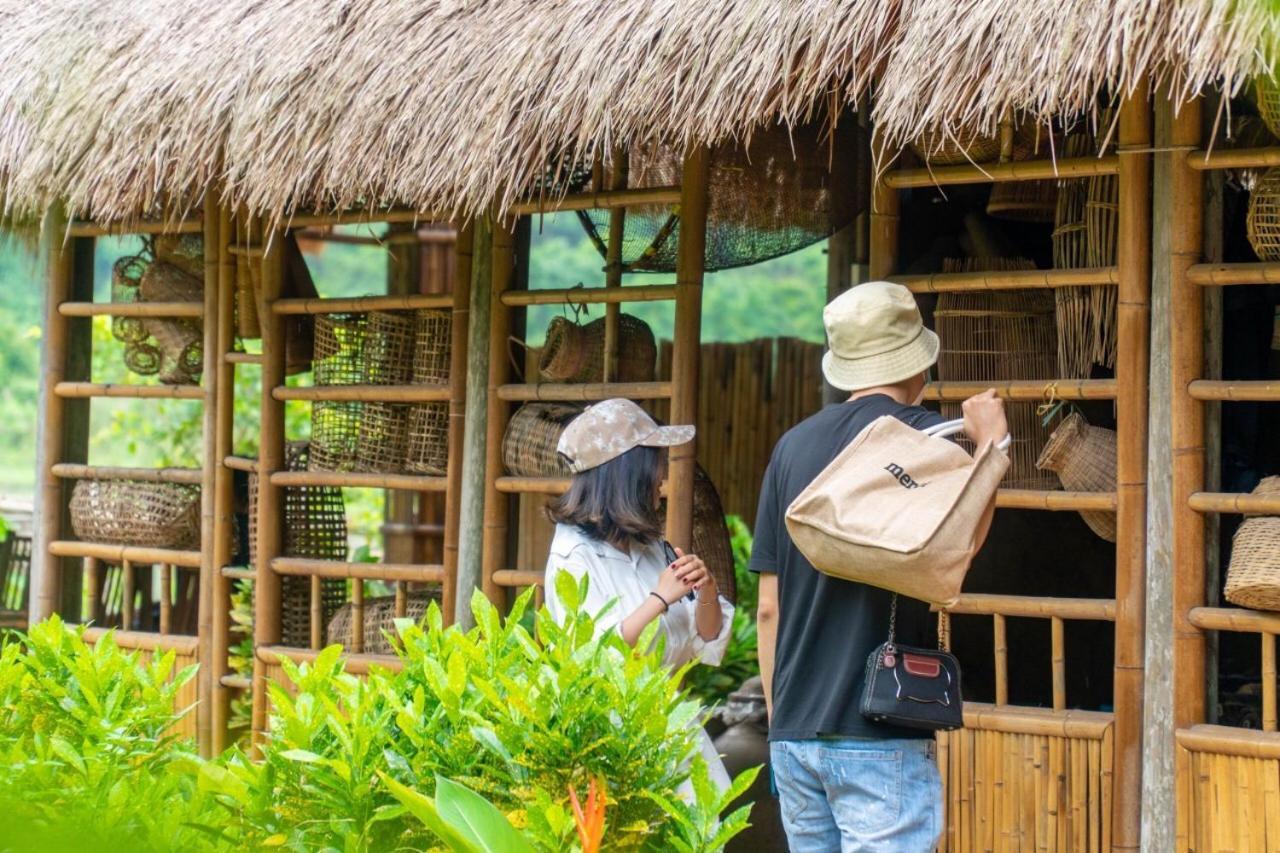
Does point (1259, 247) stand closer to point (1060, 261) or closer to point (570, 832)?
point (1060, 261)

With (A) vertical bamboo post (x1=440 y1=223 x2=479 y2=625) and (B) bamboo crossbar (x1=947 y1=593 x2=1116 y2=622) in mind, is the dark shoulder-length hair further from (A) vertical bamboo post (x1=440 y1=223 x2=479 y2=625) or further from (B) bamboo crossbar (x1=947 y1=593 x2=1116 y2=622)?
(A) vertical bamboo post (x1=440 y1=223 x2=479 y2=625)

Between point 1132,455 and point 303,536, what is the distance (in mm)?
2775

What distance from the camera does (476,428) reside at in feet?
14.6

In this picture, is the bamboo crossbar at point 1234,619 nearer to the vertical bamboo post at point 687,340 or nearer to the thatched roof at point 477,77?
the thatched roof at point 477,77

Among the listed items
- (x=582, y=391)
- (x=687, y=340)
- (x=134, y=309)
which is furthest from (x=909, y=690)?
(x=134, y=309)

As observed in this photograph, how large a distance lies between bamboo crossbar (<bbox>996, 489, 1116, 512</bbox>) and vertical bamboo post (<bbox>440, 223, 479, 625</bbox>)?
5.66 ft

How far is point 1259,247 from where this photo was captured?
10.6 ft

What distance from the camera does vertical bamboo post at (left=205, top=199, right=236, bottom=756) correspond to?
197 inches

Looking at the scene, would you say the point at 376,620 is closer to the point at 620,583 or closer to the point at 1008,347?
the point at 620,583

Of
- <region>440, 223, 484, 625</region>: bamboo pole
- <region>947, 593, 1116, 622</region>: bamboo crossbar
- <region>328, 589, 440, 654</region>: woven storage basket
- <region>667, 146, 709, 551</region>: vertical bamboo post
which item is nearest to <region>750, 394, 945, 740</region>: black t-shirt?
<region>947, 593, 1116, 622</region>: bamboo crossbar

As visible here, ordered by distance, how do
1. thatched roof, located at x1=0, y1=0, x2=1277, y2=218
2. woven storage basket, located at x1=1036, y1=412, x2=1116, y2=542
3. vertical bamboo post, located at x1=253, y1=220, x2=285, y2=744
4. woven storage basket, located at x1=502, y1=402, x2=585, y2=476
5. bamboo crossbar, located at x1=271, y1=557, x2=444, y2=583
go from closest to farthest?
thatched roof, located at x1=0, y1=0, x2=1277, y2=218 → woven storage basket, located at x1=1036, y1=412, x2=1116, y2=542 → woven storage basket, located at x1=502, y1=402, x2=585, y2=476 → bamboo crossbar, located at x1=271, y1=557, x2=444, y2=583 → vertical bamboo post, located at x1=253, y1=220, x2=285, y2=744

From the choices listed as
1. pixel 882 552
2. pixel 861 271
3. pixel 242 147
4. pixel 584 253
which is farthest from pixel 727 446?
pixel 584 253

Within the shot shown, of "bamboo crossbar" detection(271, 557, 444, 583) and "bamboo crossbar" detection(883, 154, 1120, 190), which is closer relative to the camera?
"bamboo crossbar" detection(883, 154, 1120, 190)

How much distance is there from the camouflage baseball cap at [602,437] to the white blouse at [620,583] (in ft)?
0.52
